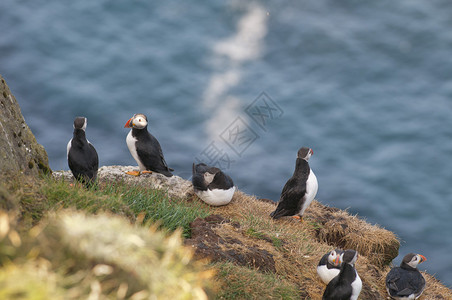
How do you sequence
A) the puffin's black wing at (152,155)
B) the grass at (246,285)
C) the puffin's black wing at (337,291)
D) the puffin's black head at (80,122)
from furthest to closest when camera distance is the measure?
the puffin's black wing at (152,155) → the puffin's black head at (80,122) → the puffin's black wing at (337,291) → the grass at (246,285)

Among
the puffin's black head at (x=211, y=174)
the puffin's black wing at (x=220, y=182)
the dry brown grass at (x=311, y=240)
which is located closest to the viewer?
the dry brown grass at (x=311, y=240)

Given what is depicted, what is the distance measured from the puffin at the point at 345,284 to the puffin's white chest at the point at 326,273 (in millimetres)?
236

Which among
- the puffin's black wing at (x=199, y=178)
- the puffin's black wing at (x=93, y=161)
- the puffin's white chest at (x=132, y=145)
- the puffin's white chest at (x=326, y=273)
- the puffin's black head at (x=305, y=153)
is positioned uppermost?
the puffin's black head at (x=305, y=153)

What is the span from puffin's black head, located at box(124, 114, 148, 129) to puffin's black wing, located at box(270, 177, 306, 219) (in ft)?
9.01

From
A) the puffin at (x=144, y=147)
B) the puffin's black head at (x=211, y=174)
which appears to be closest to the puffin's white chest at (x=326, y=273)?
the puffin's black head at (x=211, y=174)

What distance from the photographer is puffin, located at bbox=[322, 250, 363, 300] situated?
6379 millimetres

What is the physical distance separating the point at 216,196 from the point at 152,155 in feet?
4.54

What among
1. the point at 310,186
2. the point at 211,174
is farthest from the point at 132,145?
the point at 310,186

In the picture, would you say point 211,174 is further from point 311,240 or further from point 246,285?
point 246,285

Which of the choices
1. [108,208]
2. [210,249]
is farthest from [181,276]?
[210,249]

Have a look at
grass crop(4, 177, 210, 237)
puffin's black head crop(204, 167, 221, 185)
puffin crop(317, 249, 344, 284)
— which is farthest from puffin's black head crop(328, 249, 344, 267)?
puffin's black head crop(204, 167, 221, 185)

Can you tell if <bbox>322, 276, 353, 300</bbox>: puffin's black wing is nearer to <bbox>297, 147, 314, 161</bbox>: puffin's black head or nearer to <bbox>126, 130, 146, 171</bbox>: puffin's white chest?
<bbox>297, 147, 314, 161</bbox>: puffin's black head

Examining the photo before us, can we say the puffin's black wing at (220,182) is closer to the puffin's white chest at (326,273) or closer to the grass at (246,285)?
the puffin's white chest at (326,273)

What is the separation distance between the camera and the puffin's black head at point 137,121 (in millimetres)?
9070
